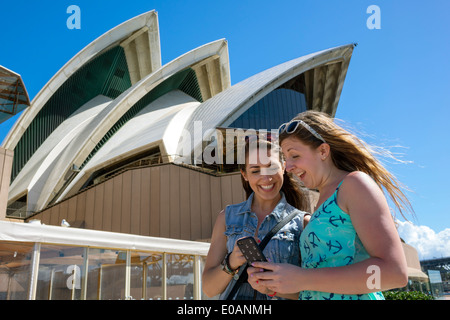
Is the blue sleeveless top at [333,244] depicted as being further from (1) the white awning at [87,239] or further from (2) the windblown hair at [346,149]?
(1) the white awning at [87,239]

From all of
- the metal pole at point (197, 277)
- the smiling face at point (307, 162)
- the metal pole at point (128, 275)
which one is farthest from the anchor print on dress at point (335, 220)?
the metal pole at point (197, 277)

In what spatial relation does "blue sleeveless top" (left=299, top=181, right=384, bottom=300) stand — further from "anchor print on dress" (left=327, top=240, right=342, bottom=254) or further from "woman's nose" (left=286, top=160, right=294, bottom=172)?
"woman's nose" (left=286, top=160, right=294, bottom=172)

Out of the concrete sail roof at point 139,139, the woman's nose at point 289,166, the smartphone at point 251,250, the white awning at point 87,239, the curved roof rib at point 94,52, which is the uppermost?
the curved roof rib at point 94,52

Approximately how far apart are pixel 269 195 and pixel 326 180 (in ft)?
0.91

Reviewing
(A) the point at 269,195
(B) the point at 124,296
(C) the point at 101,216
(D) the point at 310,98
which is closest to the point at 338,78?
(D) the point at 310,98

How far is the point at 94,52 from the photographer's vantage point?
21.3 meters

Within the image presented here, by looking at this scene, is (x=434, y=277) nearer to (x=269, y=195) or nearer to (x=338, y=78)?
(x=338, y=78)

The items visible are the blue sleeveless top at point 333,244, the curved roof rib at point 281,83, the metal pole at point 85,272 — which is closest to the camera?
the blue sleeveless top at point 333,244

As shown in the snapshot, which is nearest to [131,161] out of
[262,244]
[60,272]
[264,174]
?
[60,272]

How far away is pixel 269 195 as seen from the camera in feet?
4.17

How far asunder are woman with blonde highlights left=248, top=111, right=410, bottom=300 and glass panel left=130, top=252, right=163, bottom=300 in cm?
430

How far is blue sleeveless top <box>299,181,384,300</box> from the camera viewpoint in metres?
0.87

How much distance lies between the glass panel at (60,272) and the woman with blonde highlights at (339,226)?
384cm

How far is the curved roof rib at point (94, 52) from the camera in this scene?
1970 centimetres
